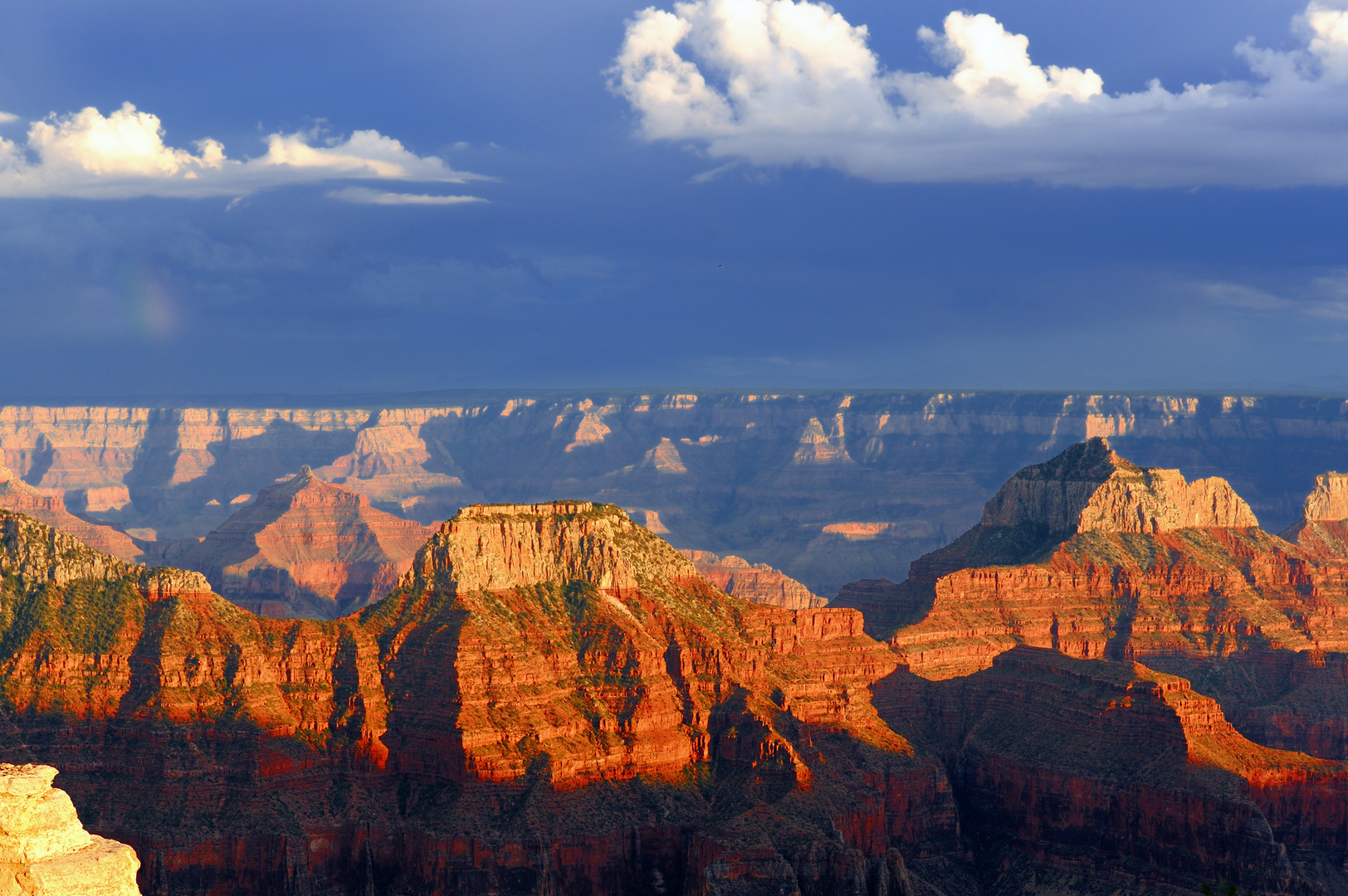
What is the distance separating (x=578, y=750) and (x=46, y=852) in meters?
77.5

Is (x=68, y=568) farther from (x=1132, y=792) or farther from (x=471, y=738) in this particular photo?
(x=1132, y=792)

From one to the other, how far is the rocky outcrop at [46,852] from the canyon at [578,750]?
196ft

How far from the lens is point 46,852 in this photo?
271 feet

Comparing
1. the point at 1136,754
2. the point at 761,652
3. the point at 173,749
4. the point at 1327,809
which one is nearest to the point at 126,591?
the point at 173,749

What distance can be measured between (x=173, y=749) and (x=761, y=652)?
191ft

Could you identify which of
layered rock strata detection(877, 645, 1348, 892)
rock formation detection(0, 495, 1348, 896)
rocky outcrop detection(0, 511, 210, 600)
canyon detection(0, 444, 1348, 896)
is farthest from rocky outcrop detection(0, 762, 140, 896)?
layered rock strata detection(877, 645, 1348, 892)

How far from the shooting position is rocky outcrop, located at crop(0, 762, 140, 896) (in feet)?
267

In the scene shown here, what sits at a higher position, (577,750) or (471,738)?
(471,738)

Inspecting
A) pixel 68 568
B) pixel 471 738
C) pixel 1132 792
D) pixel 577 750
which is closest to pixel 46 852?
pixel 471 738

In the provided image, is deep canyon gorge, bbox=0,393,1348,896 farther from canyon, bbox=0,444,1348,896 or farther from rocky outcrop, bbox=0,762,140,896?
rocky outcrop, bbox=0,762,140,896

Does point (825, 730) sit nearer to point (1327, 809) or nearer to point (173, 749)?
point (1327, 809)

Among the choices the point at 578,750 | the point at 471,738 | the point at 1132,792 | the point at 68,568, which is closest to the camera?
the point at 471,738

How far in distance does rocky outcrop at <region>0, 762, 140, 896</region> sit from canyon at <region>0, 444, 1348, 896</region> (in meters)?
59.6

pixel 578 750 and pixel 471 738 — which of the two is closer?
pixel 471 738
